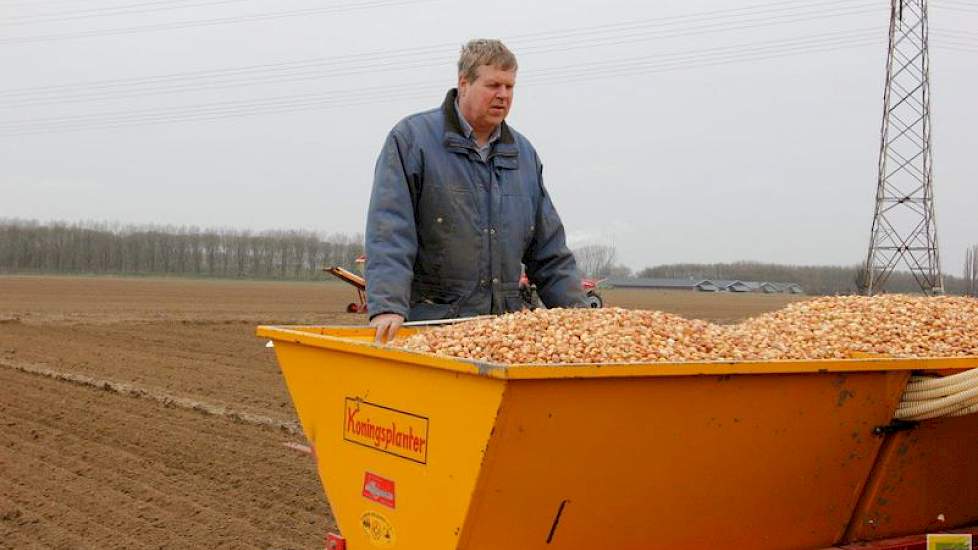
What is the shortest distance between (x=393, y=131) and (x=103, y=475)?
3983 mm

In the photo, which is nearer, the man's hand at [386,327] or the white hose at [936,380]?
the white hose at [936,380]

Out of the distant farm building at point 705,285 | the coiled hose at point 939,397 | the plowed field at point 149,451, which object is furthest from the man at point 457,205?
the distant farm building at point 705,285

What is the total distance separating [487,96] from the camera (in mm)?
4039

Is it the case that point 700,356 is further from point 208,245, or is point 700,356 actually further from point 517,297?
point 208,245

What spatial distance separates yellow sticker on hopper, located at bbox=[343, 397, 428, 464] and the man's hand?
1.14 feet

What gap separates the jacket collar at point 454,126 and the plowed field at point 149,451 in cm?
258

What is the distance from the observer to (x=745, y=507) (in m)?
3.38

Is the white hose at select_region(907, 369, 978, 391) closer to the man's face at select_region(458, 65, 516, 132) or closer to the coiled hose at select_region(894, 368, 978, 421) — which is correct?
the coiled hose at select_region(894, 368, 978, 421)

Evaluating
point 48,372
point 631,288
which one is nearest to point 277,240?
point 631,288

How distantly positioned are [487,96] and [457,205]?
1.41 feet

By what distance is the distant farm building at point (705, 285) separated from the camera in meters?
68.8

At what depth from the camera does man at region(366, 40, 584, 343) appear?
399cm

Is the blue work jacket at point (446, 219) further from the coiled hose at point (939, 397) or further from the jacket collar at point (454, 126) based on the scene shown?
the coiled hose at point (939, 397)

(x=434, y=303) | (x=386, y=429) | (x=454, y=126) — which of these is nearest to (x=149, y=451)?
(x=434, y=303)
